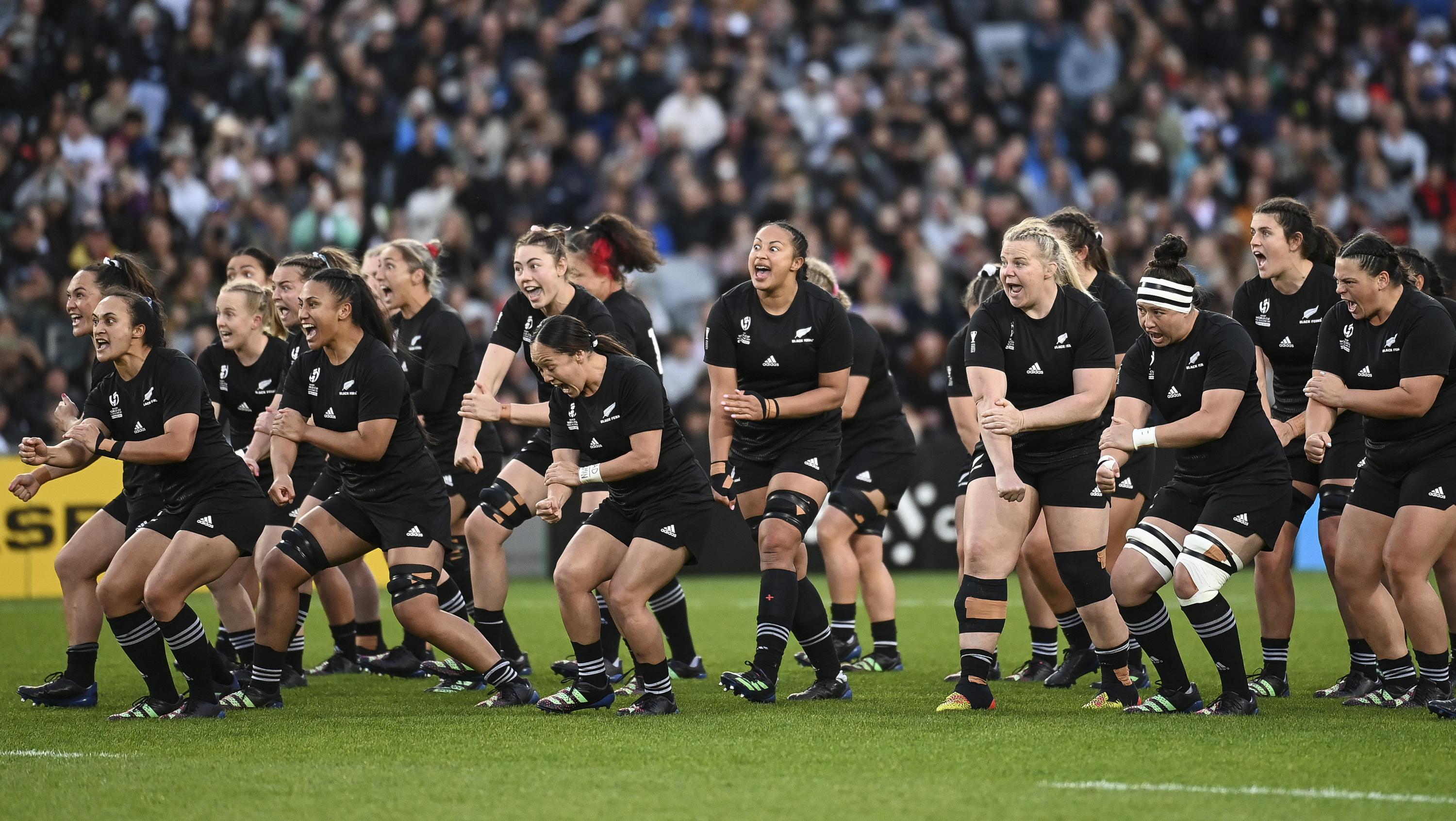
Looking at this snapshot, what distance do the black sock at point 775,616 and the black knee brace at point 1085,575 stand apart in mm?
1247

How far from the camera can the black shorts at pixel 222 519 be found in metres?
7.54

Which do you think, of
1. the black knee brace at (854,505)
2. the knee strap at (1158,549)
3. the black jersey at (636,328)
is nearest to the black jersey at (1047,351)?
the knee strap at (1158,549)

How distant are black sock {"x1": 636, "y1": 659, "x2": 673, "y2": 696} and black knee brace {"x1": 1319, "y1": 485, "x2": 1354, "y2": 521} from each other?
10.8 ft

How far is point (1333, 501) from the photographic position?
8.27 m

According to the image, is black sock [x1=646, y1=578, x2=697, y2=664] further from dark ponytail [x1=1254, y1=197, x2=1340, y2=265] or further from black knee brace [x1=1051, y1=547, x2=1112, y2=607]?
dark ponytail [x1=1254, y1=197, x2=1340, y2=265]

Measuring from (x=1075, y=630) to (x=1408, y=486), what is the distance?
2.01m

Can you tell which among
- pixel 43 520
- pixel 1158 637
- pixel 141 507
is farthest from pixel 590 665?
pixel 43 520

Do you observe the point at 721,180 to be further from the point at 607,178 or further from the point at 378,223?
the point at 378,223

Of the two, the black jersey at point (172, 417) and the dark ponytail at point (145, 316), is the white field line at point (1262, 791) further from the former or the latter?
the dark ponytail at point (145, 316)

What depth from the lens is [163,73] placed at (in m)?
18.1

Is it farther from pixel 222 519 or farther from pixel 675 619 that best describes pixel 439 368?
pixel 222 519

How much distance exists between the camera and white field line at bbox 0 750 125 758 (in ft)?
21.6

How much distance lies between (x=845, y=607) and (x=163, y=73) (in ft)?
38.4

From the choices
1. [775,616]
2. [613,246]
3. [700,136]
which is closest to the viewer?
[775,616]
